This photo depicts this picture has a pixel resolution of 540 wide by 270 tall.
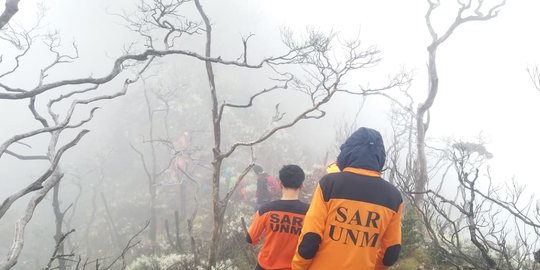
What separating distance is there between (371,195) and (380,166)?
261 millimetres

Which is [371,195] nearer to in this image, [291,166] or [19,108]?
[291,166]

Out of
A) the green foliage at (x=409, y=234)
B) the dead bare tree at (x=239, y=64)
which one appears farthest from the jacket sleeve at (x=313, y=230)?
the green foliage at (x=409, y=234)

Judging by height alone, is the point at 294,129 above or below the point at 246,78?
below

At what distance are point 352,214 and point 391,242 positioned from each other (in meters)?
0.49

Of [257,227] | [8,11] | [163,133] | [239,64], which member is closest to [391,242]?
[257,227]

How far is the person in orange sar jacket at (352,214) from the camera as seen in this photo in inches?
103

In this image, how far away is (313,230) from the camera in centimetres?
262

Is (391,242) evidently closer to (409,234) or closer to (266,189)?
(409,234)

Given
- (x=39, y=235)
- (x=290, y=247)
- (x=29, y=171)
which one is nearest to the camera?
(x=290, y=247)

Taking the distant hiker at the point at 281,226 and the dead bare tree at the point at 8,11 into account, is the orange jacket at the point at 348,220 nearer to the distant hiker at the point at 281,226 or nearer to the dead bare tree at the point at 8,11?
the distant hiker at the point at 281,226

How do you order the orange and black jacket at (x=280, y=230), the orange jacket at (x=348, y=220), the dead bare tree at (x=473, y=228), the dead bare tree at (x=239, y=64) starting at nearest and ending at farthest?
1. the orange jacket at (x=348, y=220)
2. the orange and black jacket at (x=280, y=230)
3. the dead bare tree at (x=473, y=228)
4. the dead bare tree at (x=239, y=64)

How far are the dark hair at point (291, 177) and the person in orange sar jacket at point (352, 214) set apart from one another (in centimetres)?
107

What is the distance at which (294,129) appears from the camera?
1467 inches

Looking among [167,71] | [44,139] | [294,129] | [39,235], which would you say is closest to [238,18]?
Result: [167,71]
